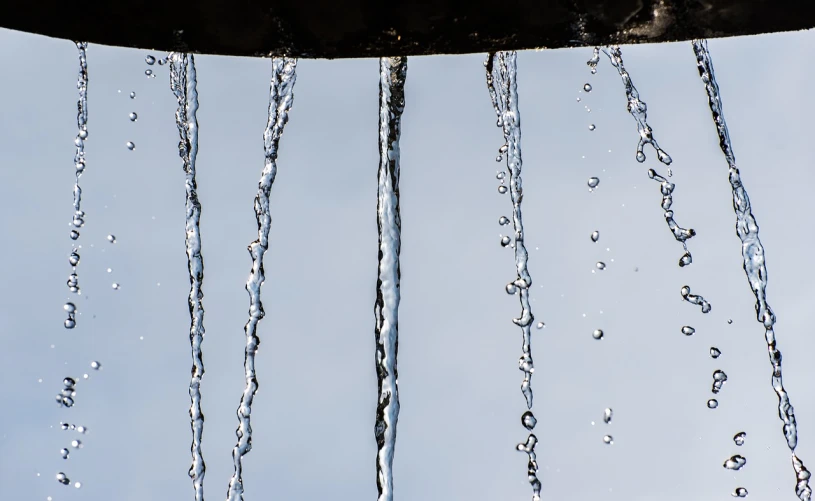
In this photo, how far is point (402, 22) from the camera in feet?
9.45

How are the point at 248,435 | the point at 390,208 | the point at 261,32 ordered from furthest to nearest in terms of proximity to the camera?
the point at 248,435 < the point at 390,208 < the point at 261,32

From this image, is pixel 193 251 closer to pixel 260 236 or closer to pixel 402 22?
pixel 260 236

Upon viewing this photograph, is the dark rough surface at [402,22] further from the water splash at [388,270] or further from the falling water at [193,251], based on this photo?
the falling water at [193,251]

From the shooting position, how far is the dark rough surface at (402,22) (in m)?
2.82

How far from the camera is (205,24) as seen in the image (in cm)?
294

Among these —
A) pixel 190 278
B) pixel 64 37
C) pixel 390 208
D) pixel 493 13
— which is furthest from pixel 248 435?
pixel 493 13

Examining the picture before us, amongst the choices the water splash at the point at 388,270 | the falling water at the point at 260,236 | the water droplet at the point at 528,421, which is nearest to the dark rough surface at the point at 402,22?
the water splash at the point at 388,270

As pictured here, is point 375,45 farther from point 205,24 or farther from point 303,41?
point 205,24

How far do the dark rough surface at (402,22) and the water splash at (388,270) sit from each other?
3.39 feet

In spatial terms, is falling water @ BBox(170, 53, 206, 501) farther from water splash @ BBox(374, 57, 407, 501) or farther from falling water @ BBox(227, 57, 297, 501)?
water splash @ BBox(374, 57, 407, 501)

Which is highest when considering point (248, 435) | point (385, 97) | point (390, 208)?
point (385, 97)

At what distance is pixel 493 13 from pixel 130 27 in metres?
1.19

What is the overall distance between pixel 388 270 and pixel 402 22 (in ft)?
4.68

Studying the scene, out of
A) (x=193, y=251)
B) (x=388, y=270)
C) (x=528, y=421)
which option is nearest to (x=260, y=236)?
(x=193, y=251)
